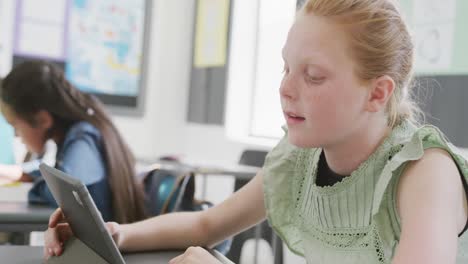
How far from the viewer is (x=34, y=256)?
1030 millimetres

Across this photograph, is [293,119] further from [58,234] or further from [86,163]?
[86,163]

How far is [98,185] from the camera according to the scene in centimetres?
192

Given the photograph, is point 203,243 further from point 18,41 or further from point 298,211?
point 18,41

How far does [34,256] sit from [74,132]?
0.94 m

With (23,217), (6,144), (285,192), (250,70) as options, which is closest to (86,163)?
(23,217)

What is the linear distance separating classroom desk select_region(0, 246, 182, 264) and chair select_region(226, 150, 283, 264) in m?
1.73

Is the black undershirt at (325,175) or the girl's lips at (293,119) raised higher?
the girl's lips at (293,119)

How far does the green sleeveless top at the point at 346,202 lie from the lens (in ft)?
2.93

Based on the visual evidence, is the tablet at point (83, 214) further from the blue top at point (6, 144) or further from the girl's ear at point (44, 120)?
the blue top at point (6, 144)

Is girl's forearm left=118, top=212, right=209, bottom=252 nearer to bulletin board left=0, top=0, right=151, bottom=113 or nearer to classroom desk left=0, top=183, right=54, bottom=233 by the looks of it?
classroom desk left=0, top=183, right=54, bottom=233

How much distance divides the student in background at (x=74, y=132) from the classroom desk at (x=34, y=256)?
2.60ft

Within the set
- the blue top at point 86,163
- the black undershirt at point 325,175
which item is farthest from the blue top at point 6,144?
the black undershirt at point 325,175

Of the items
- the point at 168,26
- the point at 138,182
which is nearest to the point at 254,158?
the point at 138,182

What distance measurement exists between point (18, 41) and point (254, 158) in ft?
6.60
